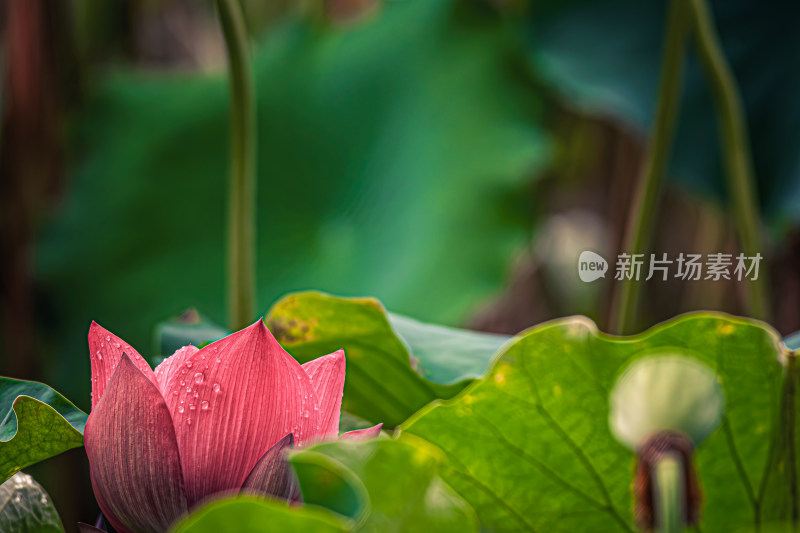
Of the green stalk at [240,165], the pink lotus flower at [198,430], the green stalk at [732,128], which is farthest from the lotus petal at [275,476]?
the green stalk at [732,128]

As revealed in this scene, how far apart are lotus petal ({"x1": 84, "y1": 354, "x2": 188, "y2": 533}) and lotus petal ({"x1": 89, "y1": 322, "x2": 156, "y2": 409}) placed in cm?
2

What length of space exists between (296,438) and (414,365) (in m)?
0.13

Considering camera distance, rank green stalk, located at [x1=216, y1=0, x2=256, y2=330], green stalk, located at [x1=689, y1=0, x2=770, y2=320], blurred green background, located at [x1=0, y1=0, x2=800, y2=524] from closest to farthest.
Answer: green stalk, located at [x1=216, y1=0, x2=256, y2=330], green stalk, located at [x1=689, y1=0, x2=770, y2=320], blurred green background, located at [x1=0, y1=0, x2=800, y2=524]

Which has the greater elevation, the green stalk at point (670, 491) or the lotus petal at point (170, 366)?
the green stalk at point (670, 491)

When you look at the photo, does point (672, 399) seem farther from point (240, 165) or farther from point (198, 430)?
point (240, 165)

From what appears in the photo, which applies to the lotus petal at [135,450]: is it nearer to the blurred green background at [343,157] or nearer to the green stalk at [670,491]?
the green stalk at [670,491]

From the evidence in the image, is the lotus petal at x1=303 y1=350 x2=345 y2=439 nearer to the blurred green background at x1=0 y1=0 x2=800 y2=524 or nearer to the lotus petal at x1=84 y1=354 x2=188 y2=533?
the lotus petal at x1=84 y1=354 x2=188 y2=533

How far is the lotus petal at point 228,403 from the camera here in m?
0.20

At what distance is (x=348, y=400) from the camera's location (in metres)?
0.33

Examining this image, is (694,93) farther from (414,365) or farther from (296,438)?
(296,438)

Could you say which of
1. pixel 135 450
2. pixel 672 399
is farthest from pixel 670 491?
pixel 135 450

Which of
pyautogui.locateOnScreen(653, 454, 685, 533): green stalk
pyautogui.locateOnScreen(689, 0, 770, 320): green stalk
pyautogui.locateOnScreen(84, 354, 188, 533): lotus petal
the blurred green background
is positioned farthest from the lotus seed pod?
the blurred green background

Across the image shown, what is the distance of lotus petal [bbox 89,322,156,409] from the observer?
214 mm

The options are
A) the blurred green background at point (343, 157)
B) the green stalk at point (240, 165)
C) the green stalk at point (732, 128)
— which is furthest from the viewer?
the blurred green background at point (343, 157)
